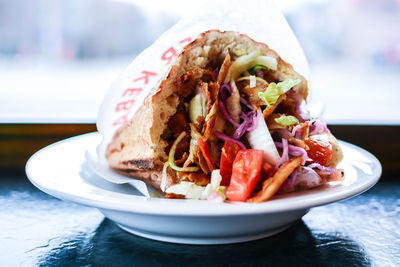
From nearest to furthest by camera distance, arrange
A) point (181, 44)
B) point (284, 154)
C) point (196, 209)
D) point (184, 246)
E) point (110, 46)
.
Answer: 1. point (196, 209)
2. point (184, 246)
3. point (284, 154)
4. point (181, 44)
5. point (110, 46)

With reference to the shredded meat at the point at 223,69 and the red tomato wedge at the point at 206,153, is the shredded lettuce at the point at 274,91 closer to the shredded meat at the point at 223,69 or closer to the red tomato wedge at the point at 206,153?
the shredded meat at the point at 223,69

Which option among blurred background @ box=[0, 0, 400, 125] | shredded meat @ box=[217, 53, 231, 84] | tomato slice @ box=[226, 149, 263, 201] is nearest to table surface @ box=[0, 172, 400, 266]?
tomato slice @ box=[226, 149, 263, 201]

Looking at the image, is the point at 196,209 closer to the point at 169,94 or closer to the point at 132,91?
the point at 169,94

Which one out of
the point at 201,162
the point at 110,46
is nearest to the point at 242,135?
the point at 201,162

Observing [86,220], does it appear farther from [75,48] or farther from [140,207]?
[75,48]

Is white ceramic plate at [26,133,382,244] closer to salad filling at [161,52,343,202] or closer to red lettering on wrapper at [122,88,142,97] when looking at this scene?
salad filling at [161,52,343,202]

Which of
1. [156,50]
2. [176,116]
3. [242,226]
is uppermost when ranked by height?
[156,50]

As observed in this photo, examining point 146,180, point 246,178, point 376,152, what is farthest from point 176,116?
point 376,152
